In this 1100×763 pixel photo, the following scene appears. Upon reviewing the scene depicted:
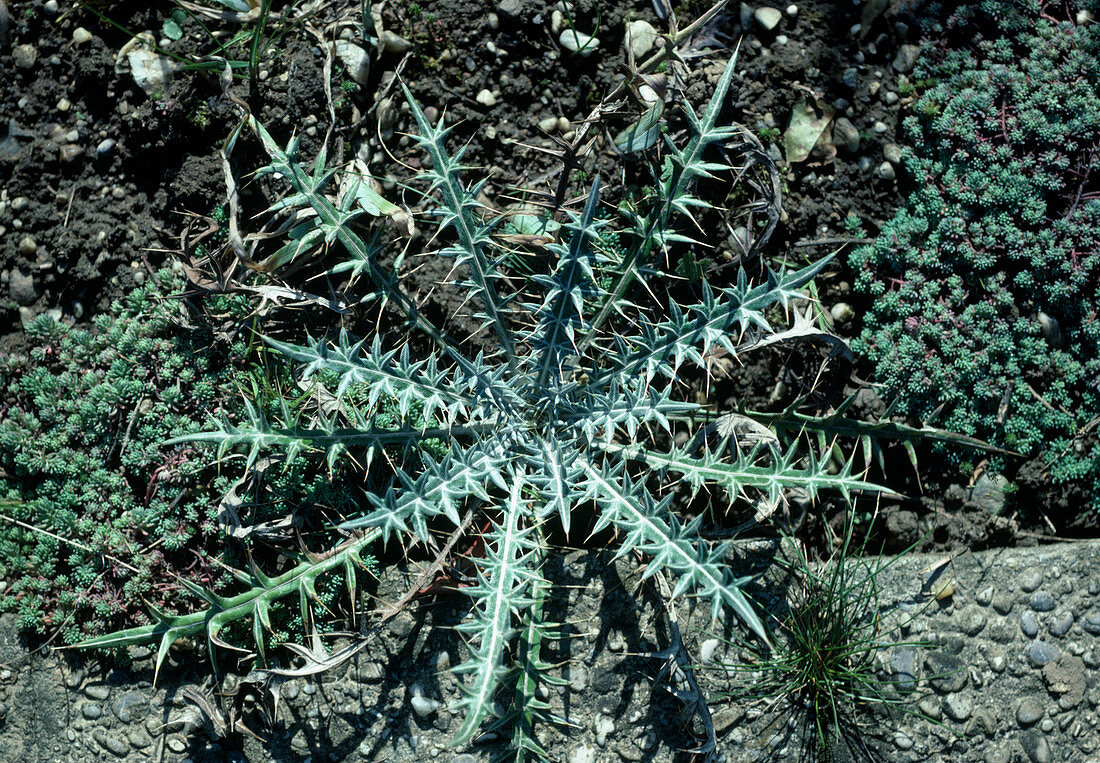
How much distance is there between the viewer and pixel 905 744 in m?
2.92

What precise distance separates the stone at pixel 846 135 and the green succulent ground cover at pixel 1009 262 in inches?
11.4

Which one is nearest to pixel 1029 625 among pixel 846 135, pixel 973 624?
pixel 973 624

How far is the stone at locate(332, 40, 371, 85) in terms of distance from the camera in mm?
3211

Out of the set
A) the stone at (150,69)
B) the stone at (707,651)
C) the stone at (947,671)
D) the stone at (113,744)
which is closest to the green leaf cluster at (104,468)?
the stone at (113,744)

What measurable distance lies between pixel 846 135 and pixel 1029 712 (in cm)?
256

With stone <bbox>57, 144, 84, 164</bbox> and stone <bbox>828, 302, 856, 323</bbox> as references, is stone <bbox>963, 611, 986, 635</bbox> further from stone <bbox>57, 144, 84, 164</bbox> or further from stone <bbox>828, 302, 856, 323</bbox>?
stone <bbox>57, 144, 84, 164</bbox>

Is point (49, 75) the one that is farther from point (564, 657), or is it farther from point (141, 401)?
point (564, 657)

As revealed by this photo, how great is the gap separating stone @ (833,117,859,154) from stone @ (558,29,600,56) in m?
1.15

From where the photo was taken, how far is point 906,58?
3281mm

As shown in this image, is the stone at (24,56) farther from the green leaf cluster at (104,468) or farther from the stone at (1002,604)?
the stone at (1002,604)

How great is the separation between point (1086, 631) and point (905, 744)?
0.92m

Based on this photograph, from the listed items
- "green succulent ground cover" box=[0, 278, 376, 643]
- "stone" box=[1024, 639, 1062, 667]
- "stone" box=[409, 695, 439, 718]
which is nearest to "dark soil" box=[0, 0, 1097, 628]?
"green succulent ground cover" box=[0, 278, 376, 643]

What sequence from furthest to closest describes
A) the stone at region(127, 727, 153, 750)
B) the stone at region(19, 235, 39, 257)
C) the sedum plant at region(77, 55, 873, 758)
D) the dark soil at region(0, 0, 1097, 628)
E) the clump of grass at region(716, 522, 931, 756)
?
the stone at region(19, 235, 39, 257) → the dark soil at region(0, 0, 1097, 628) → the stone at region(127, 727, 153, 750) → the clump of grass at region(716, 522, 931, 756) → the sedum plant at region(77, 55, 873, 758)

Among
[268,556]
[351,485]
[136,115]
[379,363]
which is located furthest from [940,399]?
[136,115]
